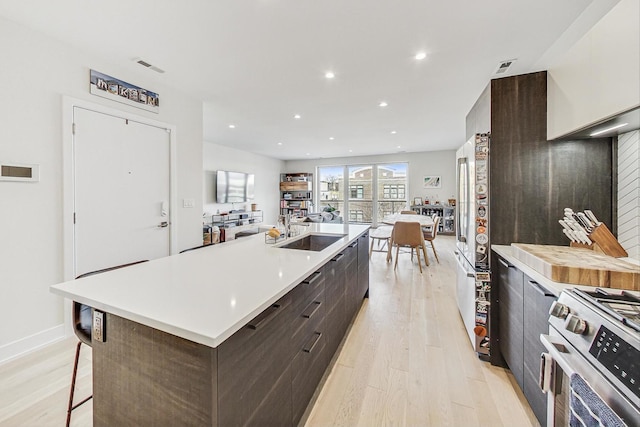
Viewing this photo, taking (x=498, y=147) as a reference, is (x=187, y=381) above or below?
below

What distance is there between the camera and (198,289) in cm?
109

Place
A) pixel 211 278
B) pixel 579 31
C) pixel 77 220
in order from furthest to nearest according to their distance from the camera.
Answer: pixel 77 220
pixel 579 31
pixel 211 278

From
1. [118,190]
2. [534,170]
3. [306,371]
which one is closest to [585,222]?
[534,170]

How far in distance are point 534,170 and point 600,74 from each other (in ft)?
2.23

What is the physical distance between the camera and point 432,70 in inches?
106

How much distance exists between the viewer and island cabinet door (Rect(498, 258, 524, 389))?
1501 mm

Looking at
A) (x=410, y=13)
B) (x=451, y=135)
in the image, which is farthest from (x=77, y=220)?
(x=451, y=135)

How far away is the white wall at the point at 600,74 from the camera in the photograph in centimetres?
107

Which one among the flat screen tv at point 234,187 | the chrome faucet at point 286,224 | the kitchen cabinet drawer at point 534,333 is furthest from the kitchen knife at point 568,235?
the flat screen tv at point 234,187

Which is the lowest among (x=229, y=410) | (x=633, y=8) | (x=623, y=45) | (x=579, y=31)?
(x=229, y=410)

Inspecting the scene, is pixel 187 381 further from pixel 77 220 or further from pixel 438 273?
pixel 438 273

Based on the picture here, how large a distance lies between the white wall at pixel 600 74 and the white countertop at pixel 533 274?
0.79 metres

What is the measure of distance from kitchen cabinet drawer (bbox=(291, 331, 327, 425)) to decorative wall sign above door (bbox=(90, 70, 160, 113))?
2952 mm

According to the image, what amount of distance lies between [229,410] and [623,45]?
2127mm
